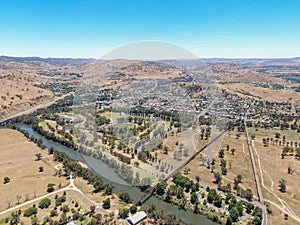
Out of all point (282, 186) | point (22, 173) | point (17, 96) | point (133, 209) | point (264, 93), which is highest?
point (17, 96)

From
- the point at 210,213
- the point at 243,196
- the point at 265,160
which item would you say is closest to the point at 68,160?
the point at 210,213

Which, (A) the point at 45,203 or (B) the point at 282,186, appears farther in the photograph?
(B) the point at 282,186

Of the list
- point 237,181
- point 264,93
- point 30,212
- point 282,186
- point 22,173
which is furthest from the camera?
point 264,93

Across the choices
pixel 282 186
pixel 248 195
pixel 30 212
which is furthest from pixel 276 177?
pixel 30 212

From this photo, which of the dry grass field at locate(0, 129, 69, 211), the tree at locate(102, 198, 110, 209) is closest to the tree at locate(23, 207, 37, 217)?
the dry grass field at locate(0, 129, 69, 211)

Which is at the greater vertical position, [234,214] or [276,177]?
[234,214]

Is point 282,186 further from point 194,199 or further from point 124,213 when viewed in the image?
point 124,213

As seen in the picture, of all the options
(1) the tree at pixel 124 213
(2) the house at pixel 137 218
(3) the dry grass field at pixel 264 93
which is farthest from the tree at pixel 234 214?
(3) the dry grass field at pixel 264 93
